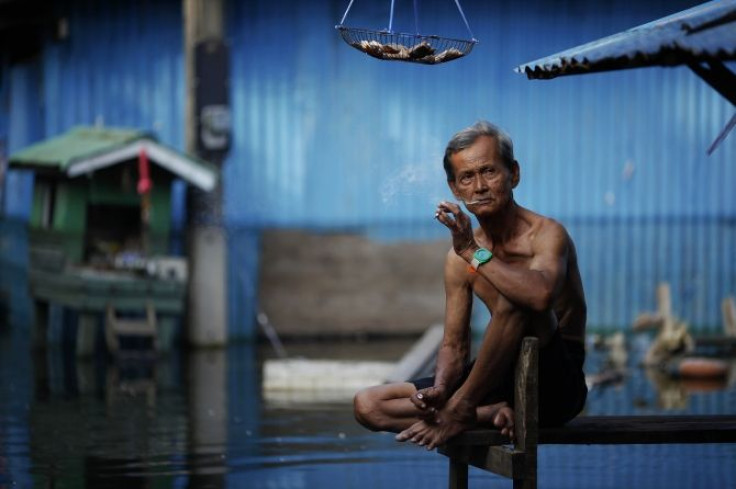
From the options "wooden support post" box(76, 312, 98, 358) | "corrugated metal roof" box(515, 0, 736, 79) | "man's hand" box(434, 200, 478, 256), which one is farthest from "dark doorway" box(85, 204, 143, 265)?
"corrugated metal roof" box(515, 0, 736, 79)

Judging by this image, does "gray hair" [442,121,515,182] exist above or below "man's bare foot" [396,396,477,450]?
above

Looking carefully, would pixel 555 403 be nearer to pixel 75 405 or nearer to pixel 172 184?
pixel 75 405

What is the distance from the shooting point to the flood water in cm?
832

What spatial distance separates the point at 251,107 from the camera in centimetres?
1692

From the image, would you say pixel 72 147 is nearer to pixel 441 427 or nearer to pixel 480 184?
pixel 480 184

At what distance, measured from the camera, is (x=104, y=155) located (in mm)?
14836

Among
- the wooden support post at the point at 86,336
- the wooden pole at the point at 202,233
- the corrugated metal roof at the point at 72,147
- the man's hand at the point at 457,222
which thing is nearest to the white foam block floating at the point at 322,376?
the wooden support post at the point at 86,336

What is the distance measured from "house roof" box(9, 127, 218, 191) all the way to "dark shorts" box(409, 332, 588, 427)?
29.5ft

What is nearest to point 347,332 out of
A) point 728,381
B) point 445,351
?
point 728,381

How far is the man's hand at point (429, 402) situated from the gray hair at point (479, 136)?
970mm

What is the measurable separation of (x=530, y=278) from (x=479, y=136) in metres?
0.75

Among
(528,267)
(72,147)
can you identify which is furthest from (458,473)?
(72,147)

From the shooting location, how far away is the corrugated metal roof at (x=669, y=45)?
223 inches

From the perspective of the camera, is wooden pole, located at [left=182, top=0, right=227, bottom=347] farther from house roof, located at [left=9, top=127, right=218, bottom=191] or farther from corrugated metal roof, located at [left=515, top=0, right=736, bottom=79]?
corrugated metal roof, located at [left=515, top=0, right=736, bottom=79]
